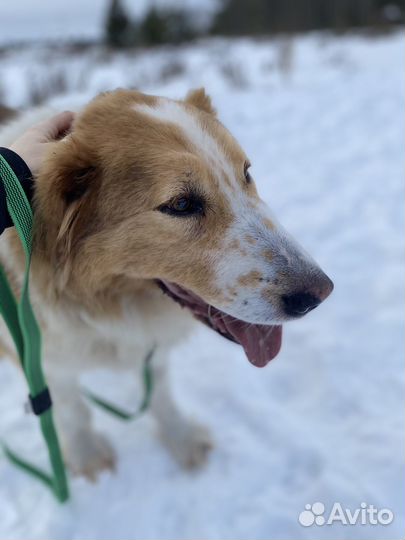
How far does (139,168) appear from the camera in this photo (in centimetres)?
158

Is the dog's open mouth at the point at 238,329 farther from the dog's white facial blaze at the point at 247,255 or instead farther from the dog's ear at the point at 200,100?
the dog's ear at the point at 200,100

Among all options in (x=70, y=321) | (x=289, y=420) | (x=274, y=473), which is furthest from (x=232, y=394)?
(x=70, y=321)

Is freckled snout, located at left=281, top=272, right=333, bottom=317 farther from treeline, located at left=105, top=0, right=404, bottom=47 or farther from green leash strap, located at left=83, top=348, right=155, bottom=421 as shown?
treeline, located at left=105, top=0, right=404, bottom=47

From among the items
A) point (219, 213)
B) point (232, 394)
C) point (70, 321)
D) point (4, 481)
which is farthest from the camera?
point (232, 394)

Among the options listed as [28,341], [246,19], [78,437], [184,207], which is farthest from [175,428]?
[246,19]

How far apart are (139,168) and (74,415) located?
4.29ft

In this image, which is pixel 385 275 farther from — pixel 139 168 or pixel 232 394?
pixel 139 168

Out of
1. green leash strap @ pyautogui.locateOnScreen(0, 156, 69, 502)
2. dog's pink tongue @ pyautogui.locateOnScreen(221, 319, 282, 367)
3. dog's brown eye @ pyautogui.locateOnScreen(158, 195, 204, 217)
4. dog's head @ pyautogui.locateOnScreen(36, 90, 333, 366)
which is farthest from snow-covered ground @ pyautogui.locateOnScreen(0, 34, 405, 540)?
dog's brown eye @ pyautogui.locateOnScreen(158, 195, 204, 217)

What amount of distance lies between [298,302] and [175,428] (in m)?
1.20

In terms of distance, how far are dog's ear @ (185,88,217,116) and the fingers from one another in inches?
19.2

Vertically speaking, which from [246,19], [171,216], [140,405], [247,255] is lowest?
[140,405]

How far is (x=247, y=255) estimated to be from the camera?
1555 mm

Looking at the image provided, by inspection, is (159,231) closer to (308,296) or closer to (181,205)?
(181,205)

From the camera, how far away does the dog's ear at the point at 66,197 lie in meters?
1.57
